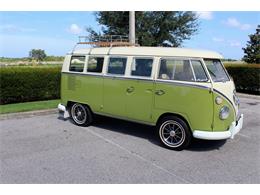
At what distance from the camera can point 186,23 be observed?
21.2 metres

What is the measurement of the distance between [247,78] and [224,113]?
871cm

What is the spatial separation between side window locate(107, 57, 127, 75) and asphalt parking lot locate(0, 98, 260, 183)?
4.95ft

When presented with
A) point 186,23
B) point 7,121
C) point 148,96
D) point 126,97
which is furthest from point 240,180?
point 186,23

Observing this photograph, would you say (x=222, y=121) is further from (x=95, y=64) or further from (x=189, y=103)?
(x=95, y=64)

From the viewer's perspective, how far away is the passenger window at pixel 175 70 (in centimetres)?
518

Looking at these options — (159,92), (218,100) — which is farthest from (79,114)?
(218,100)

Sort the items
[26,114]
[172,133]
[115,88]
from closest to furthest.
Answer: [172,133] → [115,88] → [26,114]

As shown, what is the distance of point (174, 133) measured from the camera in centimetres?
540

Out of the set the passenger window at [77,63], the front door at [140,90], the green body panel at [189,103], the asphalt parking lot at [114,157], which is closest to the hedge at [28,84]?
the asphalt parking lot at [114,157]

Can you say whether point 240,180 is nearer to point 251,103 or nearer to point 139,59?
point 139,59

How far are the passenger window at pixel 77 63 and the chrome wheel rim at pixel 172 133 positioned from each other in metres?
2.78

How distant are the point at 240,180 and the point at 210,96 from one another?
5.10 feet

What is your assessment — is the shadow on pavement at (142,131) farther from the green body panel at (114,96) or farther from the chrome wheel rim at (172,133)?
the green body panel at (114,96)

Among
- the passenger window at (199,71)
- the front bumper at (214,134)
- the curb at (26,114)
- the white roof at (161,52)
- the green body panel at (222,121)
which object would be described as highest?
the white roof at (161,52)
